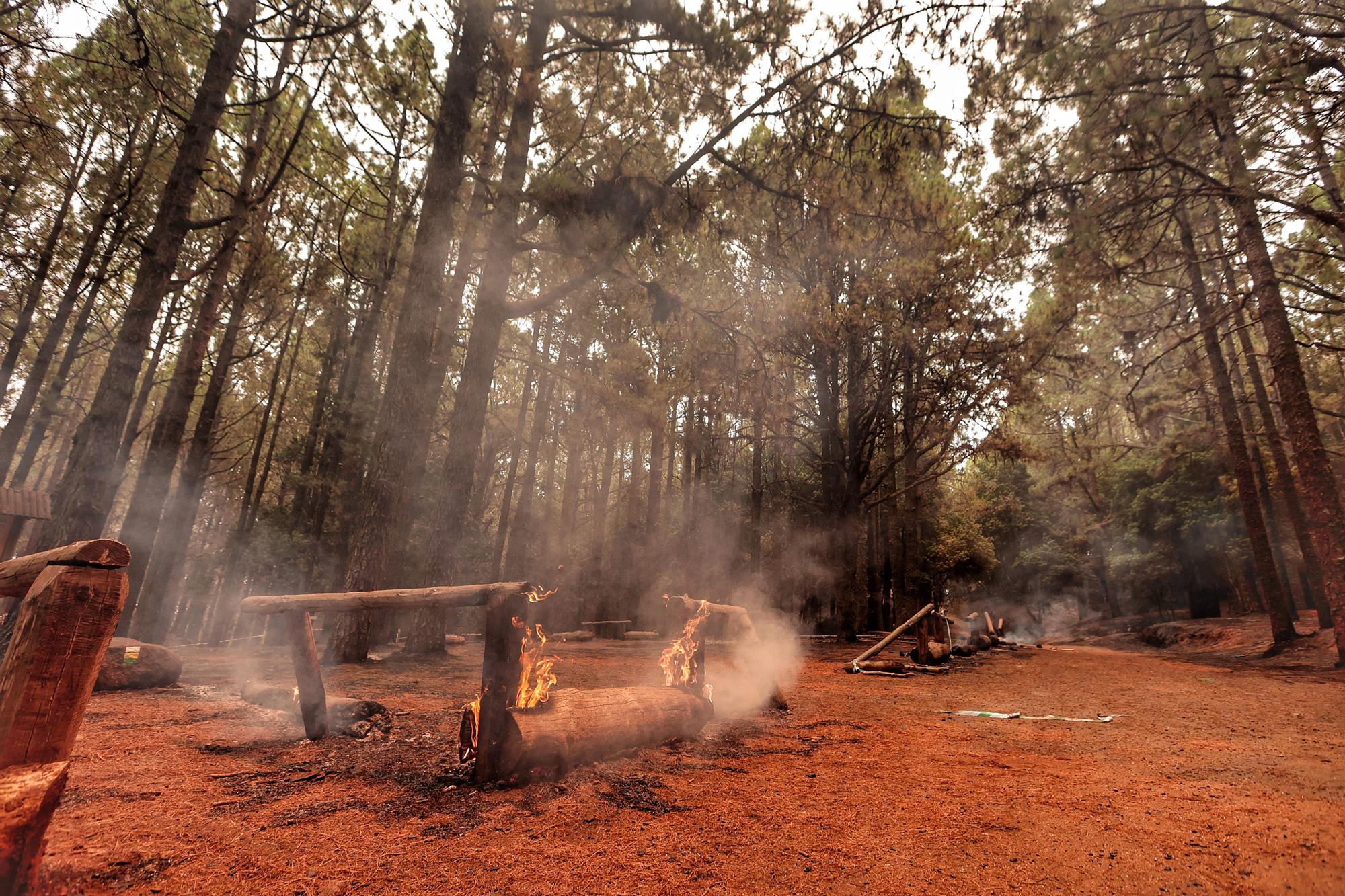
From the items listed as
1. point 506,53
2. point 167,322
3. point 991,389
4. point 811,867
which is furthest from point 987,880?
point 167,322

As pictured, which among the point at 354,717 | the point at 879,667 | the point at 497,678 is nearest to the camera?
the point at 497,678

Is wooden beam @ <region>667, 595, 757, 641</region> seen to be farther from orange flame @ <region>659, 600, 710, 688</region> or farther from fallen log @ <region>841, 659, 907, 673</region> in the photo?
fallen log @ <region>841, 659, 907, 673</region>

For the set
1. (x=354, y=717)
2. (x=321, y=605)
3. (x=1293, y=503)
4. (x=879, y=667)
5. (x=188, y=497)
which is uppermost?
(x=1293, y=503)

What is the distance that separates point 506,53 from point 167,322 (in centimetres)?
1724

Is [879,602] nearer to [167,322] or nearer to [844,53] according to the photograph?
[844,53]

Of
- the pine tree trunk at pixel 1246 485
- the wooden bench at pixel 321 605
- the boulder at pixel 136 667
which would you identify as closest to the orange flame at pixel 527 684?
the wooden bench at pixel 321 605

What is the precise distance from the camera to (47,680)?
2242mm

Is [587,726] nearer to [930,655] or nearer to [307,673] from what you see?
[307,673]

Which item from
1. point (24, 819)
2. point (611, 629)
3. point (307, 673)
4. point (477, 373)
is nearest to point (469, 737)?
point (307, 673)

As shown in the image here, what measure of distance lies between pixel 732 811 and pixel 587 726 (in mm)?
1277

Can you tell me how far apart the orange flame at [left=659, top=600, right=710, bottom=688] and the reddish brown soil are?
2.06 ft

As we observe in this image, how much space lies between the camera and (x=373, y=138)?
1048 cm

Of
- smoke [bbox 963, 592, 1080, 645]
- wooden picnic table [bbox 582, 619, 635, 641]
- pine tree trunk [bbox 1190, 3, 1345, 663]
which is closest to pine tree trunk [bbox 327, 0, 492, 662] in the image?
wooden picnic table [bbox 582, 619, 635, 641]

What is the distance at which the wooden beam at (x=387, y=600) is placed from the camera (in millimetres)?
3973
